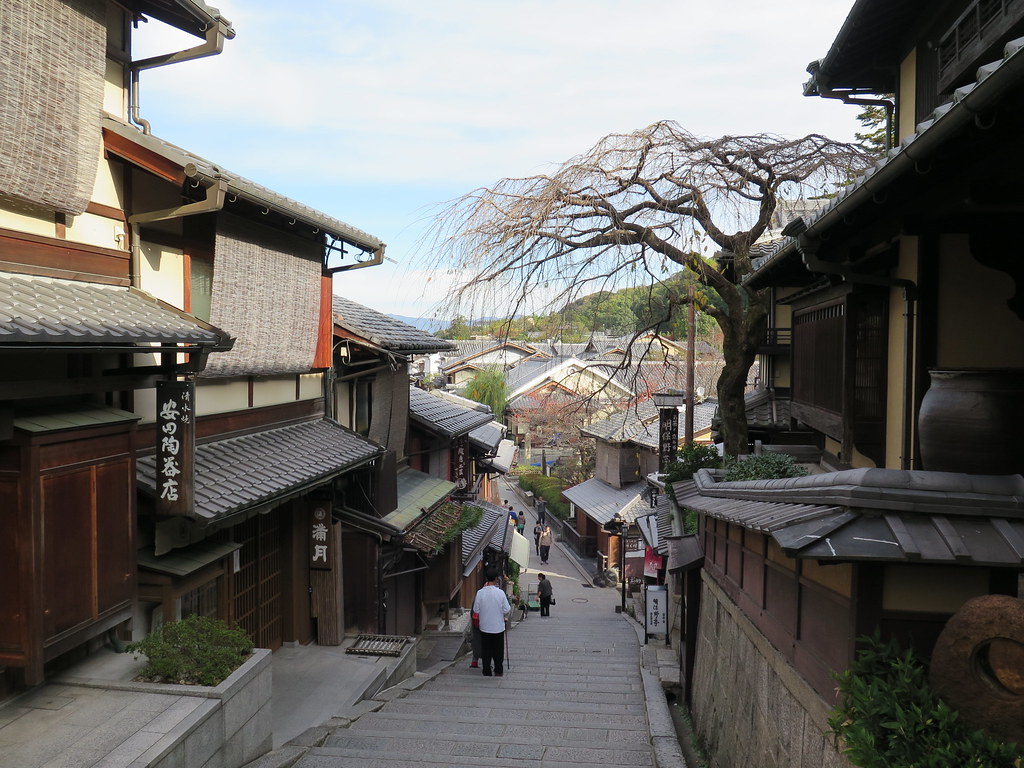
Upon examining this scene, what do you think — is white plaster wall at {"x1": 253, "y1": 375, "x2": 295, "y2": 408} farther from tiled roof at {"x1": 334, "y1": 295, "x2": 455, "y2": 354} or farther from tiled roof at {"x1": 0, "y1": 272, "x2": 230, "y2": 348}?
tiled roof at {"x1": 0, "y1": 272, "x2": 230, "y2": 348}

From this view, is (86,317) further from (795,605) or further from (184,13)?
(795,605)

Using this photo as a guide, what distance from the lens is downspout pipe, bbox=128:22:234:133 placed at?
28.6ft

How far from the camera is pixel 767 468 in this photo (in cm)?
1068

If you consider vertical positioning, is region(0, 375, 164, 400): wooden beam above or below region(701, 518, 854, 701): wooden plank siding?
above

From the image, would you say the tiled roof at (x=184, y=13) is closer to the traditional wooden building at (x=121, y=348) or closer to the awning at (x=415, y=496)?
the traditional wooden building at (x=121, y=348)

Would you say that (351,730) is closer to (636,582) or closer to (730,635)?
(730,635)

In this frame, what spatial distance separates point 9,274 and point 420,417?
50.1 feet

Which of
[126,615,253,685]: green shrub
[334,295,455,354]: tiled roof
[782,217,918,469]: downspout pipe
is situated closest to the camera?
[782,217,918,469]: downspout pipe

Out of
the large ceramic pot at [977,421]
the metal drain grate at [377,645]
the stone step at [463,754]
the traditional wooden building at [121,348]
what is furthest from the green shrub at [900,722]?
the metal drain grate at [377,645]

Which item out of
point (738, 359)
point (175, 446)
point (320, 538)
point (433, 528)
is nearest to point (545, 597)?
point (433, 528)

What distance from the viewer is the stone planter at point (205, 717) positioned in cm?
642

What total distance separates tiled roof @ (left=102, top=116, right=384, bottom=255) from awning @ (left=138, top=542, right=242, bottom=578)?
14.4 feet

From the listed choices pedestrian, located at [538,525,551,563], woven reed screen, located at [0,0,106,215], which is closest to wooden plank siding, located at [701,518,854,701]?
woven reed screen, located at [0,0,106,215]

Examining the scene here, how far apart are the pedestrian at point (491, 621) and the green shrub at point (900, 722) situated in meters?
9.09
